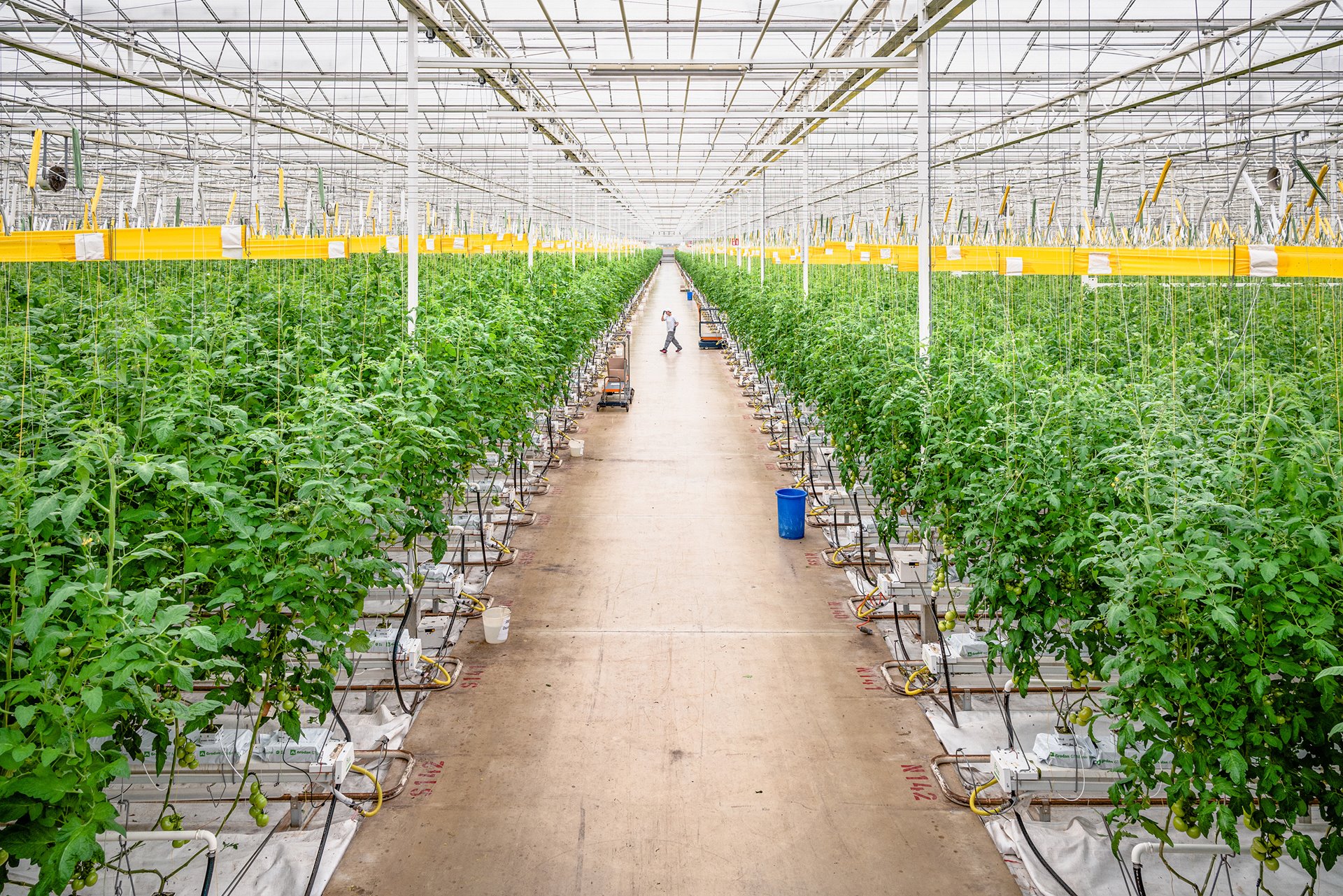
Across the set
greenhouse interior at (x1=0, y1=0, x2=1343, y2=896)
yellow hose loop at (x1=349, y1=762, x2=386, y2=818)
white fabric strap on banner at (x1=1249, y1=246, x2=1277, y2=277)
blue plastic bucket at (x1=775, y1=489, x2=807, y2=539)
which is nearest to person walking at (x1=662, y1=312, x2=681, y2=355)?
greenhouse interior at (x1=0, y1=0, x2=1343, y2=896)

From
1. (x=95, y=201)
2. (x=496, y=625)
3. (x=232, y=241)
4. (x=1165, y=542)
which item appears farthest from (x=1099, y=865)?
(x=95, y=201)

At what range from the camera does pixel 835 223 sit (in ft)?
139

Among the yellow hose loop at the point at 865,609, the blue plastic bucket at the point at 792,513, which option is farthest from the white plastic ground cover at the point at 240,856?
the blue plastic bucket at the point at 792,513

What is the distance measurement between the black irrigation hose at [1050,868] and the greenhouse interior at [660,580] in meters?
0.03

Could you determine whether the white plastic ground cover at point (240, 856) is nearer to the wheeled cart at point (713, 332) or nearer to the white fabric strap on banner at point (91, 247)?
the white fabric strap on banner at point (91, 247)

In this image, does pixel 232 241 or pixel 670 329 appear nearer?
pixel 232 241

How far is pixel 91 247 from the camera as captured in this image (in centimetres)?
580

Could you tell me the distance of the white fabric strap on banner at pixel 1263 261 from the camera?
520 cm

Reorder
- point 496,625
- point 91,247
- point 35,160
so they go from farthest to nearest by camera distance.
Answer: point 496,625 < point 35,160 < point 91,247

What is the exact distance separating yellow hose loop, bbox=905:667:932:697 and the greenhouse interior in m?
0.06

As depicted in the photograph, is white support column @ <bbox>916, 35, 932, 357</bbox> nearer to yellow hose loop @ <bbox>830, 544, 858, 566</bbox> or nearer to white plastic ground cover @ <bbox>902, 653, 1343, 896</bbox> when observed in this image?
yellow hose loop @ <bbox>830, 544, 858, 566</bbox>

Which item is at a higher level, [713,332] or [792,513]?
[713,332]

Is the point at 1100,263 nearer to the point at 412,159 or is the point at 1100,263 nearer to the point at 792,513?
the point at 792,513

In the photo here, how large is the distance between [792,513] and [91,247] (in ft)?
20.2
